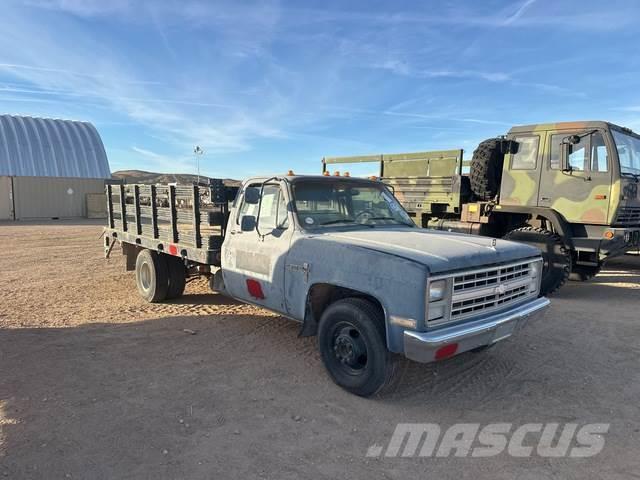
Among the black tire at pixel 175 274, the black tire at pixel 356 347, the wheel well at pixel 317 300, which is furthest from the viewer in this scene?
the black tire at pixel 175 274

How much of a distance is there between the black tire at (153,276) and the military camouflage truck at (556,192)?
569 centimetres

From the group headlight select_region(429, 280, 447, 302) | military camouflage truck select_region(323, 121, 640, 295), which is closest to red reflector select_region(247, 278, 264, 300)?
headlight select_region(429, 280, 447, 302)

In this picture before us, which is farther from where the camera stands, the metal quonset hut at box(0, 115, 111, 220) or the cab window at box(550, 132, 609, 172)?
the metal quonset hut at box(0, 115, 111, 220)

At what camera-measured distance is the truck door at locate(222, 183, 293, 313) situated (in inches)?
175

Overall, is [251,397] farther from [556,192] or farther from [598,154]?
[598,154]

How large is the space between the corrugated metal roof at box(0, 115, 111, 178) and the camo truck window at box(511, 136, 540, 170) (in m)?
34.2

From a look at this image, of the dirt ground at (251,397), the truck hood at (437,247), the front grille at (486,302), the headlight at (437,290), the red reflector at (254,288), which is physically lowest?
the dirt ground at (251,397)

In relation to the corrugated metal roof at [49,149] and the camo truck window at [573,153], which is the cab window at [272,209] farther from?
the corrugated metal roof at [49,149]

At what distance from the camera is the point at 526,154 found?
8.06 meters

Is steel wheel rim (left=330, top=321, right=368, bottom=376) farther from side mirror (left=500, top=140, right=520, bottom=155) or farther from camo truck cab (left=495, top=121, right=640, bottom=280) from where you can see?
side mirror (left=500, top=140, right=520, bottom=155)

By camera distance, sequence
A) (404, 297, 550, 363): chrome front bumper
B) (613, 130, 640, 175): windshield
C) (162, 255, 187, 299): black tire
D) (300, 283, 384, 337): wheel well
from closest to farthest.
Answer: (404, 297, 550, 363): chrome front bumper, (300, 283, 384, 337): wheel well, (162, 255, 187, 299): black tire, (613, 130, 640, 175): windshield

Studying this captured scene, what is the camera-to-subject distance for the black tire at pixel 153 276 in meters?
6.63

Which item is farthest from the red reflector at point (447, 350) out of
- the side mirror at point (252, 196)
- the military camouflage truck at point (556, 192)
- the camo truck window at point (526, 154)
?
the camo truck window at point (526, 154)

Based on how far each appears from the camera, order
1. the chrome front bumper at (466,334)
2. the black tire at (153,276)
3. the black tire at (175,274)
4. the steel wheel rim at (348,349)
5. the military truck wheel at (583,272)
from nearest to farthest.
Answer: the chrome front bumper at (466,334) < the steel wheel rim at (348,349) < the black tire at (153,276) < the black tire at (175,274) < the military truck wheel at (583,272)
